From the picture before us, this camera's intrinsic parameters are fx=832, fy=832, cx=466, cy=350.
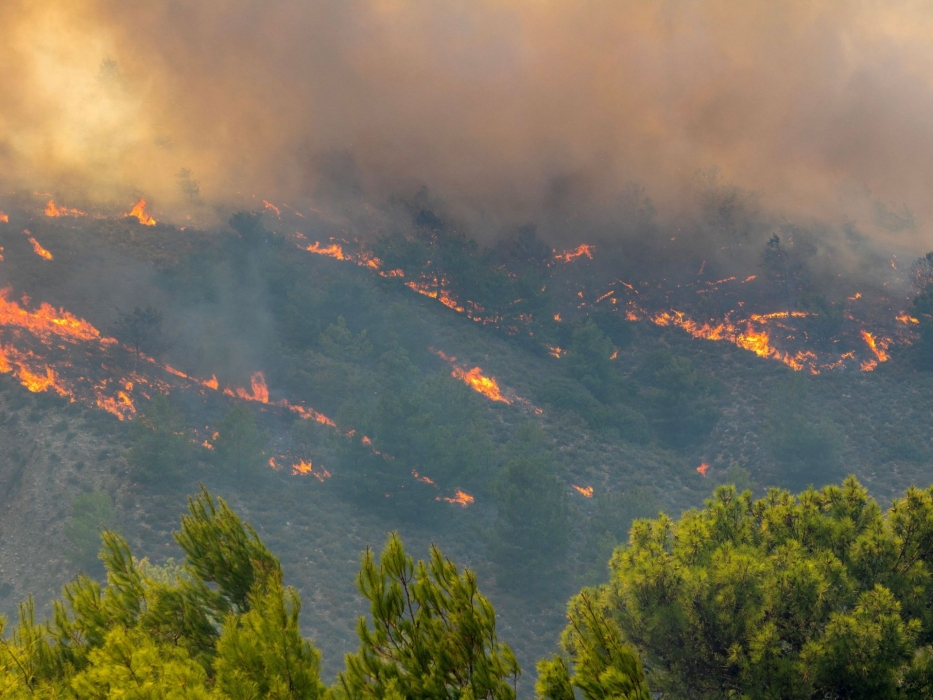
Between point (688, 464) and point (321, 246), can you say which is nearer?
point (688, 464)

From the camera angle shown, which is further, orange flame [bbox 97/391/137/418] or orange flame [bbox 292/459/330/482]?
orange flame [bbox 97/391/137/418]

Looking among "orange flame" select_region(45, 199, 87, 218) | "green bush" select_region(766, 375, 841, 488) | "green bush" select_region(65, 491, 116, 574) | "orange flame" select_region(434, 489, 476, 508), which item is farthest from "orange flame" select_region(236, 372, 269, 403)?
"green bush" select_region(766, 375, 841, 488)

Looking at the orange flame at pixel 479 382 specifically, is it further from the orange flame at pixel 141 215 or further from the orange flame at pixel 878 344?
the orange flame at pixel 141 215

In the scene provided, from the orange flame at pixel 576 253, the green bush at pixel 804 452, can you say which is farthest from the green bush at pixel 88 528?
the orange flame at pixel 576 253

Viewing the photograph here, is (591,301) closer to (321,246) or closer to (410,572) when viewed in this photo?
(321,246)

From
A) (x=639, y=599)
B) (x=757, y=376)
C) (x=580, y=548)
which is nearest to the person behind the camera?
(x=639, y=599)

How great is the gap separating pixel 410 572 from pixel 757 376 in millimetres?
112102

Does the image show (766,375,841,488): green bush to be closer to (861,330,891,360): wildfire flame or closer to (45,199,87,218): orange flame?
(861,330,891,360): wildfire flame

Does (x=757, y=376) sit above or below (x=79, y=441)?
above

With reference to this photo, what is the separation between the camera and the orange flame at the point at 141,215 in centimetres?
12719

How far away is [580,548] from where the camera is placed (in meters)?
75.4

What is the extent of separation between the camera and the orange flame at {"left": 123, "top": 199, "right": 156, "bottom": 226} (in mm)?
127188

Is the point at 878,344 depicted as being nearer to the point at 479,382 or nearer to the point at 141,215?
the point at 479,382

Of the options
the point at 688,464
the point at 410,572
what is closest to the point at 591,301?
the point at 688,464
